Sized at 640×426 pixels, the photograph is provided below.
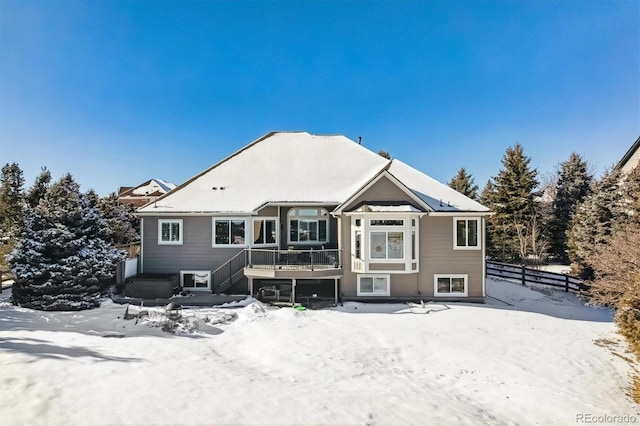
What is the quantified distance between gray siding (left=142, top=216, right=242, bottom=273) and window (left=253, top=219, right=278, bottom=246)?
1.45m

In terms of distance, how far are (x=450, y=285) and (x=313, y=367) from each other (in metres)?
9.44

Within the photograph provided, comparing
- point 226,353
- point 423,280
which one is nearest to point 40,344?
point 226,353

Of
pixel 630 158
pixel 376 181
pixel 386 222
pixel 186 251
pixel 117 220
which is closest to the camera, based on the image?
pixel 386 222

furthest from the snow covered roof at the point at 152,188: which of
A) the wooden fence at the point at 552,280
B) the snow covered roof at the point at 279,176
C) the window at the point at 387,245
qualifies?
the wooden fence at the point at 552,280

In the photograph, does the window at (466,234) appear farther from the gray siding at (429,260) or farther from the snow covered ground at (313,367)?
the snow covered ground at (313,367)

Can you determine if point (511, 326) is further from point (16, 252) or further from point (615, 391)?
point (16, 252)

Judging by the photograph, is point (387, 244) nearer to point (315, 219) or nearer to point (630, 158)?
point (315, 219)

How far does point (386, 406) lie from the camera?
21.2ft

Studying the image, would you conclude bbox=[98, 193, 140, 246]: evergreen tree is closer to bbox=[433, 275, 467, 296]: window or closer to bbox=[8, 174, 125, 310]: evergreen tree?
bbox=[8, 174, 125, 310]: evergreen tree

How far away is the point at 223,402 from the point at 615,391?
9586 millimetres

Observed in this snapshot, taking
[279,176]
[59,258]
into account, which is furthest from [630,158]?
[59,258]

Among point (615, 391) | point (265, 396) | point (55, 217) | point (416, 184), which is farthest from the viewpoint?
point (416, 184)

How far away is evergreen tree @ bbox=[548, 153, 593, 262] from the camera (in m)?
28.6

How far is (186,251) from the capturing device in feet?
52.5
